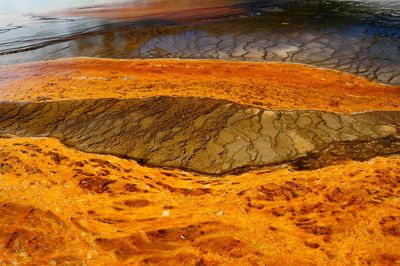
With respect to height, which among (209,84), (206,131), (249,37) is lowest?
(206,131)

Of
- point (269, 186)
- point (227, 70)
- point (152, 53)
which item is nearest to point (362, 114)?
point (269, 186)

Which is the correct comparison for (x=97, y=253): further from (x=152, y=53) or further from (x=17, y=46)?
(x=17, y=46)

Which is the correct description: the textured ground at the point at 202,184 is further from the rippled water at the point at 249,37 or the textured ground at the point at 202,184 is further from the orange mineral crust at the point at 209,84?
the rippled water at the point at 249,37

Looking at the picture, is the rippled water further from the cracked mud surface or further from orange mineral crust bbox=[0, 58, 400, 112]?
the cracked mud surface

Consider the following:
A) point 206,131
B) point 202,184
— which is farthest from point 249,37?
point 202,184

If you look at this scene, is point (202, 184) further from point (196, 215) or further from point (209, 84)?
point (209, 84)

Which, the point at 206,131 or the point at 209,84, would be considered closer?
the point at 206,131

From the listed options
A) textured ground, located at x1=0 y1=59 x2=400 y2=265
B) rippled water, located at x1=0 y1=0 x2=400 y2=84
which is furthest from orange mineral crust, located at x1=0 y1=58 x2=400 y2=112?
rippled water, located at x1=0 y1=0 x2=400 y2=84
